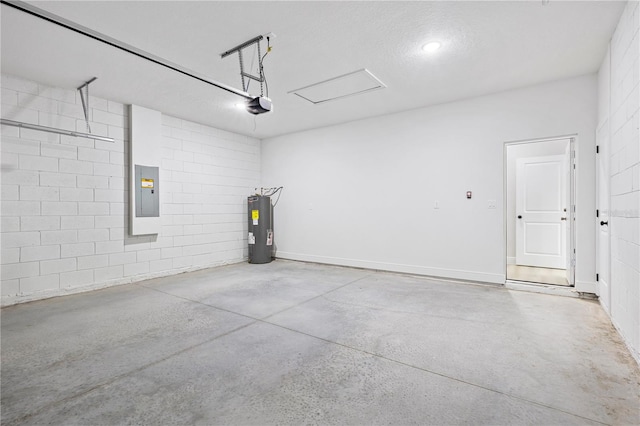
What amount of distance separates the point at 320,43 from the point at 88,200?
4.11m

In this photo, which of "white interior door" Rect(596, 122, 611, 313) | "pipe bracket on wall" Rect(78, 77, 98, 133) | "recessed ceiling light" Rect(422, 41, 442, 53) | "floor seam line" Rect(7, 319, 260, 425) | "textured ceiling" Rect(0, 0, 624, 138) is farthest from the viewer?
"pipe bracket on wall" Rect(78, 77, 98, 133)

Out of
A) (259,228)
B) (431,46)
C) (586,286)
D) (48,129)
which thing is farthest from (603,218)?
(48,129)

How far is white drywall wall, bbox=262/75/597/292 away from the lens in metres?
4.07

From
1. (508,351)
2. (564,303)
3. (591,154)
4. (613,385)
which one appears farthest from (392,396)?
(591,154)

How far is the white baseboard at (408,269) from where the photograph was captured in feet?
15.2

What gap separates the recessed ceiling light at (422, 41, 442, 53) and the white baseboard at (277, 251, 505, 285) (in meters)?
3.32

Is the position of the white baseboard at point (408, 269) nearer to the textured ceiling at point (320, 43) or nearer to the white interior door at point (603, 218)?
the white interior door at point (603, 218)

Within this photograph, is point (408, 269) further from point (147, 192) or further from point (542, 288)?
point (147, 192)

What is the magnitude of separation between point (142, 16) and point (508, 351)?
4.32m

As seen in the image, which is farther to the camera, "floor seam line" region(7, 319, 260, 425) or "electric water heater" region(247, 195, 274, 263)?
"electric water heater" region(247, 195, 274, 263)

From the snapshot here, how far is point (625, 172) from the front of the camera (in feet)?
8.57

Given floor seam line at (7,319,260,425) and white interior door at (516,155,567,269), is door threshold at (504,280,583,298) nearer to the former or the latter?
white interior door at (516,155,567,269)

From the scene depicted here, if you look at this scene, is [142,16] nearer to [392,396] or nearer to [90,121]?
[90,121]

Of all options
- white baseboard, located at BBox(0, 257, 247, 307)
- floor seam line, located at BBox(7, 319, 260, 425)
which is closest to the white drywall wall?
white baseboard, located at BBox(0, 257, 247, 307)
